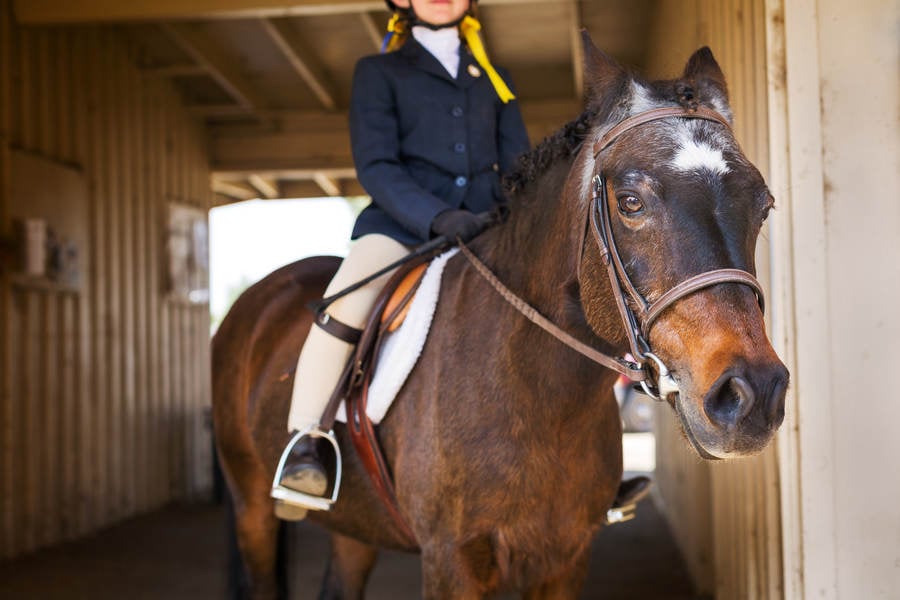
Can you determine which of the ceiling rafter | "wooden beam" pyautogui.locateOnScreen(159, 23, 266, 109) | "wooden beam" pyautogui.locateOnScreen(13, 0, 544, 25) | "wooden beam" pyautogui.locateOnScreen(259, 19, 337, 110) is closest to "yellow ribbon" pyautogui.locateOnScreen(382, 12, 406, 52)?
"wooden beam" pyautogui.locateOnScreen(13, 0, 544, 25)

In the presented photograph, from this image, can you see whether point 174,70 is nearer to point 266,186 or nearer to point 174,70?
point 174,70

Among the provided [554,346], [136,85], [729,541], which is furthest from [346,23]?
[554,346]

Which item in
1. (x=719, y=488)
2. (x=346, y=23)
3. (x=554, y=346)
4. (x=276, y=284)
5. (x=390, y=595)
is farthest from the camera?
(x=346, y=23)

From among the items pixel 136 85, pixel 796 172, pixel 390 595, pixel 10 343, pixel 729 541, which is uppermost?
pixel 136 85

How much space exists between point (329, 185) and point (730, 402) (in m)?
10.2

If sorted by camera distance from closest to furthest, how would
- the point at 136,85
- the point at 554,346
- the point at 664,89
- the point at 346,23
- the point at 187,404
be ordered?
the point at 664,89
the point at 554,346
the point at 346,23
the point at 136,85
the point at 187,404

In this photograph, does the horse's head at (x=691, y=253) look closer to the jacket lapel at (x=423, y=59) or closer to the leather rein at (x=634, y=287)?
the leather rein at (x=634, y=287)

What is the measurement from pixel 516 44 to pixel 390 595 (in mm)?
5047

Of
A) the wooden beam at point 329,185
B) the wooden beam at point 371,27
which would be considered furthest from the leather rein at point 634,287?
the wooden beam at point 329,185

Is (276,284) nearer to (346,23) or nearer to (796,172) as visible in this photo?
(796,172)

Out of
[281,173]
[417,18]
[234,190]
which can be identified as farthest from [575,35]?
[234,190]

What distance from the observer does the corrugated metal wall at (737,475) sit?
307 cm

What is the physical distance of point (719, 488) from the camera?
13.9 feet

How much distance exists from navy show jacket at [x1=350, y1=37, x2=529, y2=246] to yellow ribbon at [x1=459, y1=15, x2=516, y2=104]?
43 millimetres
